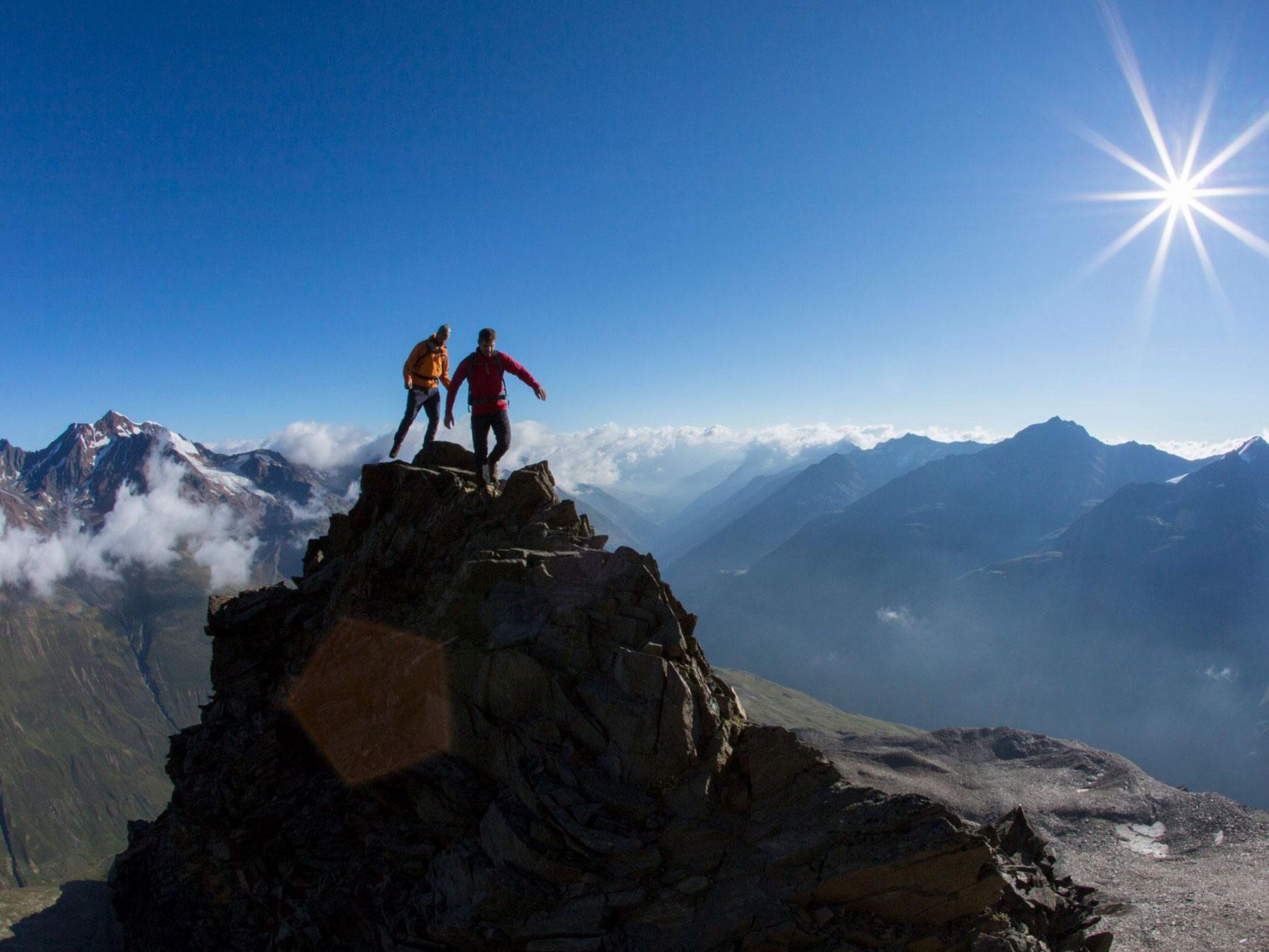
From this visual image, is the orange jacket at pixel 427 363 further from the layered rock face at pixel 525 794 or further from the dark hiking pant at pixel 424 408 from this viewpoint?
the layered rock face at pixel 525 794

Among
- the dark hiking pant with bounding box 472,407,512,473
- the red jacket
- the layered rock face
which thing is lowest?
the layered rock face

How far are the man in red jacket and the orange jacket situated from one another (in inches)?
142

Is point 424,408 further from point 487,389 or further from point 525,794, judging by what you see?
point 525,794

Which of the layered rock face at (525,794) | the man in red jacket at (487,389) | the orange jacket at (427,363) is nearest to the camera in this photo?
A: the layered rock face at (525,794)

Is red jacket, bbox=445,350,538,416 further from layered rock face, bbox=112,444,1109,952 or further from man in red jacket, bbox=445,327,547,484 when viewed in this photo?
layered rock face, bbox=112,444,1109,952

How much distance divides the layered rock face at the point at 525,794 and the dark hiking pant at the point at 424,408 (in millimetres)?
2199

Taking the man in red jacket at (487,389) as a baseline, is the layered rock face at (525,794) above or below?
below

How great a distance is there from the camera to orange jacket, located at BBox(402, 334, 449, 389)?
28.8m

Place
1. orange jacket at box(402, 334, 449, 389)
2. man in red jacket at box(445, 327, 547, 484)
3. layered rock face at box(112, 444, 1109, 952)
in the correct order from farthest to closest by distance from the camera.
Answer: orange jacket at box(402, 334, 449, 389) → man in red jacket at box(445, 327, 547, 484) → layered rock face at box(112, 444, 1109, 952)

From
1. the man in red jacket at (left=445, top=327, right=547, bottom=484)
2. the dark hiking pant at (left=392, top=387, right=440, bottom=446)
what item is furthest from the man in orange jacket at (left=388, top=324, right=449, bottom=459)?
the man in red jacket at (left=445, top=327, right=547, bottom=484)

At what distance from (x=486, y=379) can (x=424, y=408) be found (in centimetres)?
790

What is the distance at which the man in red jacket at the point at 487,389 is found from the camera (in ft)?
81.4

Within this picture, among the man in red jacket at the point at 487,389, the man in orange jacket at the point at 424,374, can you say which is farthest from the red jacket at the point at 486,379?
the man in orange jacket at the point at 424,374

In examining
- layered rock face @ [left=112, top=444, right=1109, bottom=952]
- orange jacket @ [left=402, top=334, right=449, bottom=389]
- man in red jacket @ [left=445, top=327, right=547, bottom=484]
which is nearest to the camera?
layered rock face @ [left=112, top=444, right=1109, bottom=952]
